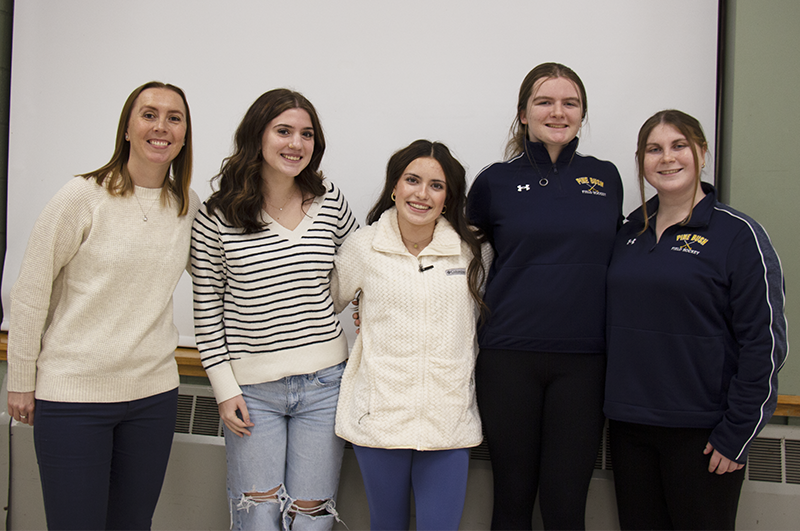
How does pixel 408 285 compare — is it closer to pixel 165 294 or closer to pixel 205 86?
pixel 165 294

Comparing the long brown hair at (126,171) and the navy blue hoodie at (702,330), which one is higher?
the long brown hair at (126,171)

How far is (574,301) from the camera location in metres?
1.44

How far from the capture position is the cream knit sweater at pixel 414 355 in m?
1.42

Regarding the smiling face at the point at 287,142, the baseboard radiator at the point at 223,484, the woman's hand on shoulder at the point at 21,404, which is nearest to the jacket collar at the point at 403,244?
the smiling face at the point at 287,142

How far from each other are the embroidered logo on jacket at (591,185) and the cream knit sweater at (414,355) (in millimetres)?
431

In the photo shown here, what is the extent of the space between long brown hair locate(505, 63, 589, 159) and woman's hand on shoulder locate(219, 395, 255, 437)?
119cm

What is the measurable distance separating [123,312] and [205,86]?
1.23m

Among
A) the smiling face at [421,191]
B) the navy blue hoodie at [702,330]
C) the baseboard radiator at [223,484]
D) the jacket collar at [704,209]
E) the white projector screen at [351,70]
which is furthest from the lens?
the white projector screen at [351,70]

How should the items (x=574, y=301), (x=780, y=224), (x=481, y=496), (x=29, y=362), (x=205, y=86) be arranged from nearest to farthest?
(x=29, y=362), (x=574, y=301), (x=780, y=224), (x=481, y=496), (x=205, y=86)

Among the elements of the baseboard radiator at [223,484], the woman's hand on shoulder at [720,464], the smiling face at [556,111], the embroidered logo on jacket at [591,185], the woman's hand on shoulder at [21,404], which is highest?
the smiling face at [556,111]

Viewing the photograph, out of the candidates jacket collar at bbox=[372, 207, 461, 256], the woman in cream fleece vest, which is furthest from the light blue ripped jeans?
jacket collar at bbox=[372, 207, 461, 256]

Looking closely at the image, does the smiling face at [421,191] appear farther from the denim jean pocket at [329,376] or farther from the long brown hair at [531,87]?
the denim jean pocket at [329,376]

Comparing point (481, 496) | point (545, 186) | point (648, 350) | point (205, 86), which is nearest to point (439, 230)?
point (545, 186)

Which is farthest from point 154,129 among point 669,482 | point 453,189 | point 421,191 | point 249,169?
point 669,482
